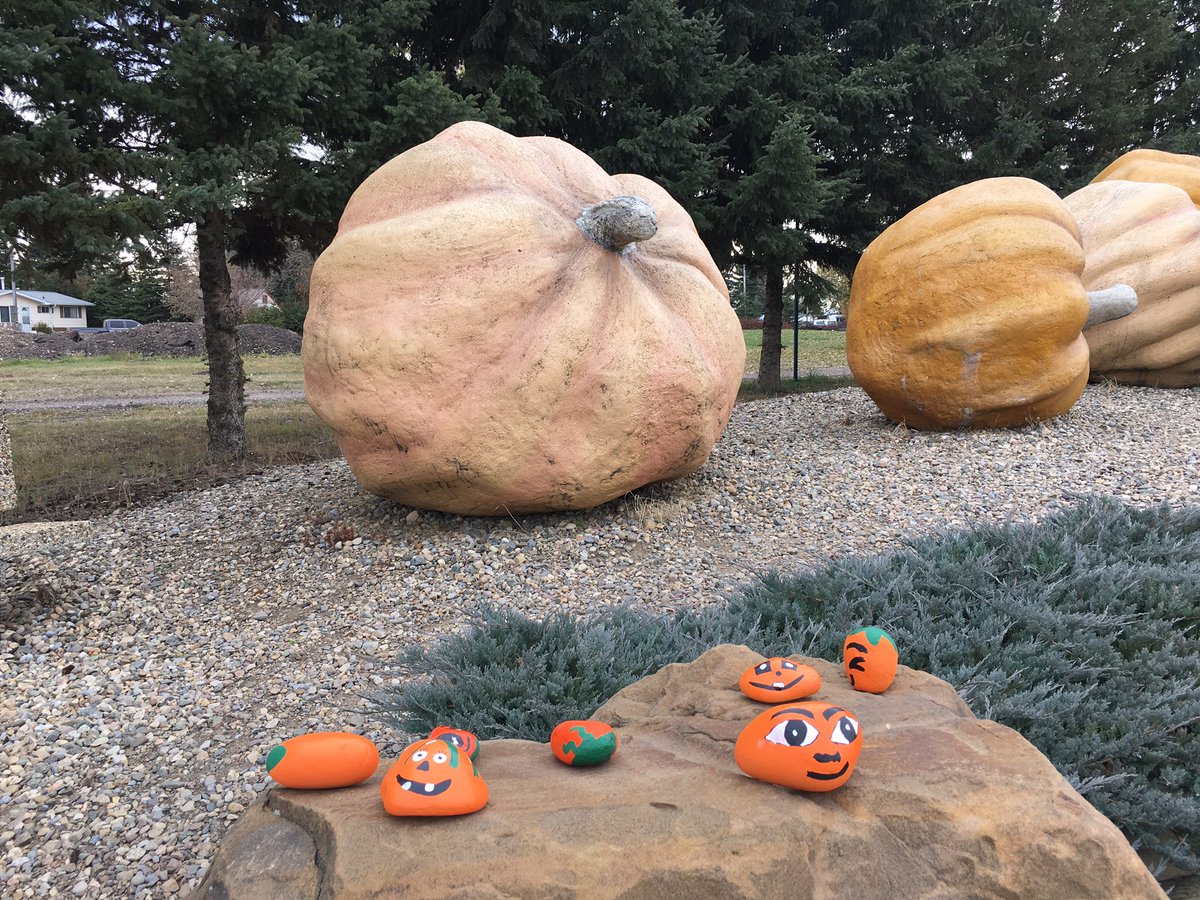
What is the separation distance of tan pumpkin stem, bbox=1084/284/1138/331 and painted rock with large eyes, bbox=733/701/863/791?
6.45 meters

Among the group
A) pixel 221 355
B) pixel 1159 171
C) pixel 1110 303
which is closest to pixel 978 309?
pixel 1110 303

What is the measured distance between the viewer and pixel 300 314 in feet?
106

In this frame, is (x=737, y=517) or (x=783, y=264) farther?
(x=783, y=264)

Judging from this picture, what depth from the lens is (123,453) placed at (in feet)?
27.3

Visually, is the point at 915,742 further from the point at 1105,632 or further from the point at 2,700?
the point at 2,700

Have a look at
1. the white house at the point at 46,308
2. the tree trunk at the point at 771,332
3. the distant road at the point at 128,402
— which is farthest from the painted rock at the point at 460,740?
the white house at the point at 46,308

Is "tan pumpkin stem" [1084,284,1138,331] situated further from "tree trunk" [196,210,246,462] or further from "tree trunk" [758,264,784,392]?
"tree trunk" [196,210,246,462]

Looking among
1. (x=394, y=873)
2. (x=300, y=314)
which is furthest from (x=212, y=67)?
(x=300, y=314)

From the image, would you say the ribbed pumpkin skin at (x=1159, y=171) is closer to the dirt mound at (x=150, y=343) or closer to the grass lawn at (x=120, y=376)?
the grass lawn at (x=120, y=376)

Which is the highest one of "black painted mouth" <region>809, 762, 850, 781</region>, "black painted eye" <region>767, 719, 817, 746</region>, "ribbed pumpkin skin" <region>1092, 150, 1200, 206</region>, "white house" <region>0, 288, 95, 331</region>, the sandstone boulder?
"white house" <region>0, 288, 95, 331</region>

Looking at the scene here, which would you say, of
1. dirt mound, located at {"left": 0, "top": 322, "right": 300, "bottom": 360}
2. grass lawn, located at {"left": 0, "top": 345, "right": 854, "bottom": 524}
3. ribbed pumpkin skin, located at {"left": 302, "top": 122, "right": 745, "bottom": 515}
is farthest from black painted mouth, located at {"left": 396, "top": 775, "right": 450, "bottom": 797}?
dirt mound, located at {"left": 0, "top": 322, "right": 300, "bottom": 360}

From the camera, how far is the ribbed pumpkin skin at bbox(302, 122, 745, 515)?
13.5ft

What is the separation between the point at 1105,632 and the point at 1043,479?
276 cm

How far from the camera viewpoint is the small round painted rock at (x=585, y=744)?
69.9 inches
